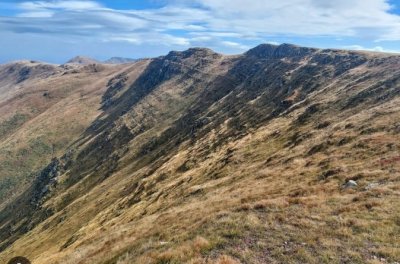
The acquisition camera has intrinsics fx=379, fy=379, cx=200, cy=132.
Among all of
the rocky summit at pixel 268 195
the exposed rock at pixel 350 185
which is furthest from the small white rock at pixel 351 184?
the rocky summit at pixel 268 195

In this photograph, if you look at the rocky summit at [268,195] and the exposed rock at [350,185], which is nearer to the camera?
the rocky summit at [268,195]

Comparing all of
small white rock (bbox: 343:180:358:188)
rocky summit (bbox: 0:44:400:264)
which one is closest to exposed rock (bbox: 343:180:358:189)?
small white rock (bbox: 343:180:358:188)

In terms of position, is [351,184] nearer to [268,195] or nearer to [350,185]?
[350,185]

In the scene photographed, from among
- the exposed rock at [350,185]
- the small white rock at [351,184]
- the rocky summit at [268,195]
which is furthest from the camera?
the small white rock at [351,184]

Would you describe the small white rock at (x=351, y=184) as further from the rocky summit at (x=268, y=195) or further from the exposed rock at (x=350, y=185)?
the rocky summit at (x=268, y=195)

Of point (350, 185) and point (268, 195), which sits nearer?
point (350, 185)

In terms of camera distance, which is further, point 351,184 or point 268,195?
point 268,195

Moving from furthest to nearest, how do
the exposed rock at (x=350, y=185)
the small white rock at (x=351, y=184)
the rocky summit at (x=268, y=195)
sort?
the small white rock at (x=351, y=184), the exposed rock at (x=350, y=185), the rocky summit at (x=268, y=195)

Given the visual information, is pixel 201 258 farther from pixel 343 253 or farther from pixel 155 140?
pixel 155 140

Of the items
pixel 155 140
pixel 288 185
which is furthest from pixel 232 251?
pixel 155 140

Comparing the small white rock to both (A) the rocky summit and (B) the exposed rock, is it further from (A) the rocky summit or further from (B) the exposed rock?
(A) the rocky summit

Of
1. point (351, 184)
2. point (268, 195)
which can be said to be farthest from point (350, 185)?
point (268, 195)

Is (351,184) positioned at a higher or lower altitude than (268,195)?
higher

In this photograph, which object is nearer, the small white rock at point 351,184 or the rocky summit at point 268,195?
the rocky summit at point 268,195
